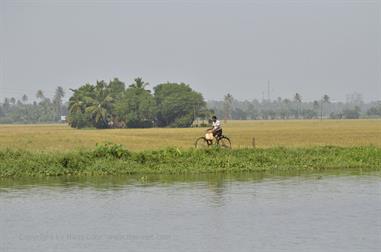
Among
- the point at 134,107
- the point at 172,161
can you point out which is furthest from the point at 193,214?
the point at 134,107

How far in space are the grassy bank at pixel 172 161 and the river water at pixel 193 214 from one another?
206 cm

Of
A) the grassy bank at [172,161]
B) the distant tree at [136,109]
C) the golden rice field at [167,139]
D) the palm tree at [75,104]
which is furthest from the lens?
the palm tree at [75,104]

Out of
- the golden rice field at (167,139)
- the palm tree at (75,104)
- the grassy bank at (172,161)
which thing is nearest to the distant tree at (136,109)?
the palm tree at (75,104)

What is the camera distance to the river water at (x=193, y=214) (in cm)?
1230

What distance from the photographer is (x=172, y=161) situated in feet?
86.9

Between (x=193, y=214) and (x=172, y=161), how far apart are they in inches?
437

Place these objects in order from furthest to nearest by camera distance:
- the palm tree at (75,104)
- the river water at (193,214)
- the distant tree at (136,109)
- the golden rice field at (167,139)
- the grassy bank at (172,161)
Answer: the palm tree at (75,104)
the distant tree at (136,109)
the golden rice field at (167,139)
the grassy bank at (172,161)
the river water at (193,214)

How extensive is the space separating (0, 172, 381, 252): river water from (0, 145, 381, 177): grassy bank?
2.06 m

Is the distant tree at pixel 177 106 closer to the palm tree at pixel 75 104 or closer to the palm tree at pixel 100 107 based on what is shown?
the palm tree at pixel 100 107

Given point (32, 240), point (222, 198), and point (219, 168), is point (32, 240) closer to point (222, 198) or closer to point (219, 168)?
point (222, 198)

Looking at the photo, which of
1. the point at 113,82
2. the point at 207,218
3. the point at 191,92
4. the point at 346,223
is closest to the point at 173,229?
the point at 207,218

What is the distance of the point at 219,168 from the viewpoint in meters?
26.0

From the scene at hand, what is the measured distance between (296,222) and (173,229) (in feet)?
8.73

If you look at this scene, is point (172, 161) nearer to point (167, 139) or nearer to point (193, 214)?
point (193, 214)
